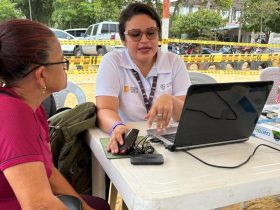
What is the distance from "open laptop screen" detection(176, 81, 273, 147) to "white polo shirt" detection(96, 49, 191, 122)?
639mm

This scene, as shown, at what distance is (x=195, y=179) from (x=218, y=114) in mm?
308

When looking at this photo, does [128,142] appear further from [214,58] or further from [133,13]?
[214,58]

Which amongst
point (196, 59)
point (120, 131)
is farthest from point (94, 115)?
point (196, 59)

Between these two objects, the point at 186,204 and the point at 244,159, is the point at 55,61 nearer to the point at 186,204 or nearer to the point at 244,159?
the point at 186,204

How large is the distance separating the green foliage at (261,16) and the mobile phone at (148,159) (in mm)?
21384

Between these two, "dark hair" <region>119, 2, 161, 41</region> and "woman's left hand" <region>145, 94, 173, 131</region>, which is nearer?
"woman's left hand" <region>145, 94, 173, 131</region>

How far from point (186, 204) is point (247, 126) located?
59cm

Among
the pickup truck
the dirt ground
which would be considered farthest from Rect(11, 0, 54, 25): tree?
the dirt ground

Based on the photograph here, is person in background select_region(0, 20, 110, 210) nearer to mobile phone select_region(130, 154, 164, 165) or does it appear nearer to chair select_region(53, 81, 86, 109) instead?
mobile phone select_region(130, 154, 164, 165)

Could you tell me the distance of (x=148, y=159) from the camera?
114 cm

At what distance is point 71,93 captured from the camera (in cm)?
261

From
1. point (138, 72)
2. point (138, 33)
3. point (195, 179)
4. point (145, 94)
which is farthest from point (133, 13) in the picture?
point (195, 179)

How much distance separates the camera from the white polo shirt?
1.88m

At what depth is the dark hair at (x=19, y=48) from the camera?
102 cm
